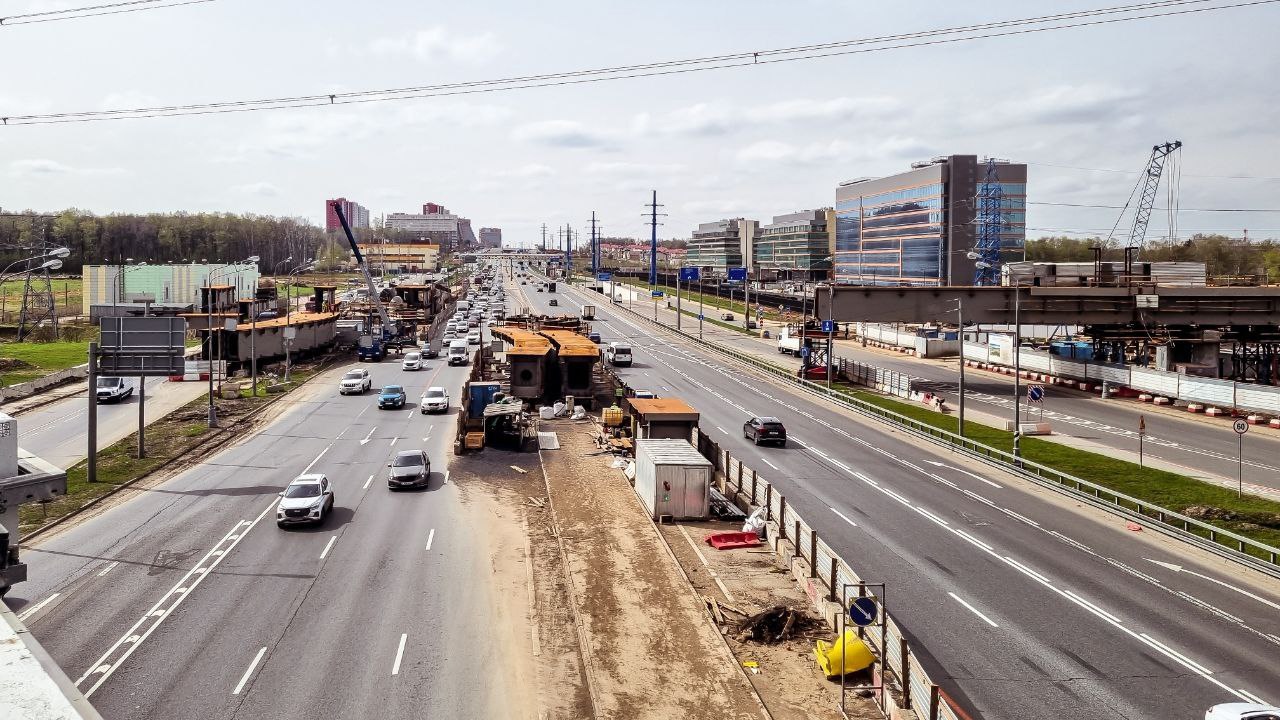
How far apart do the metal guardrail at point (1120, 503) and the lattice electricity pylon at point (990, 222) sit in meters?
118

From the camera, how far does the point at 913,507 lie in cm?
3256

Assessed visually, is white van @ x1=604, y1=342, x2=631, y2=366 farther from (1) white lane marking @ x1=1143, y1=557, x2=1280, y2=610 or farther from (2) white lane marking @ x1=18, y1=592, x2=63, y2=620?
(2) white lane marking @ x1=18, y1=592, x2=63, y2=620

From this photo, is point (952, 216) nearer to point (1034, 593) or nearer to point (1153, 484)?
point (1153, 484)

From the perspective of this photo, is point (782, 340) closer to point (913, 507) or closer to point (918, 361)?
point (918, 361)

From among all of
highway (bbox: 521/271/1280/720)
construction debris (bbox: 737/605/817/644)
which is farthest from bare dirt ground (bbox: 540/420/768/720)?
highway (bbox: 521/271/1280/720)

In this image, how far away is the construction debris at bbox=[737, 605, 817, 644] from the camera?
784 inches

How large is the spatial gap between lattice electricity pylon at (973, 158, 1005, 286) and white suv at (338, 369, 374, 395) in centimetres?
12326

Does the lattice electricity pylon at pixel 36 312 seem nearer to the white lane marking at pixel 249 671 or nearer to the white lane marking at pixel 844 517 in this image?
the white lane marking at pixel 249 671

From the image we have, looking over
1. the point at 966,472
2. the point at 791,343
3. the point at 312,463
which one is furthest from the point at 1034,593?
the point at 791,343

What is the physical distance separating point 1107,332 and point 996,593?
55.4 meters

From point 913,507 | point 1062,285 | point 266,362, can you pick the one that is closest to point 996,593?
point 913,507

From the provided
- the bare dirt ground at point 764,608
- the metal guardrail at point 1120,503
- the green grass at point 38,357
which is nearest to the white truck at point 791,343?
the metal guardrail at point 1120,503

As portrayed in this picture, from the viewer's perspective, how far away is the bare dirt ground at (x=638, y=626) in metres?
16.5

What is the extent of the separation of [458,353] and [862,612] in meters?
68.9
